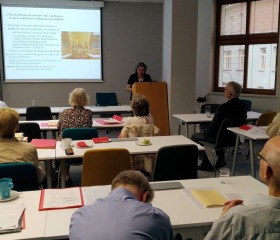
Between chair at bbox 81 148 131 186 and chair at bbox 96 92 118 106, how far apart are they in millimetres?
5029

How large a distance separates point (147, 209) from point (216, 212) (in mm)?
764

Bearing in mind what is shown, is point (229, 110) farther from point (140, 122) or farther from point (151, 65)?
point (151, 65)

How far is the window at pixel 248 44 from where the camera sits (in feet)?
24.0

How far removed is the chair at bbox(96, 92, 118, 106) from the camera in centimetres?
A: 805

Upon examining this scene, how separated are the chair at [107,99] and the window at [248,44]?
2428 mm

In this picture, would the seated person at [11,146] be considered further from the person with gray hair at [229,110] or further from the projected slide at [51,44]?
the projected slide at [51,44]

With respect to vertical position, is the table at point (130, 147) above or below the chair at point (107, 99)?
below

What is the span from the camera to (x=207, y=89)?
837cm

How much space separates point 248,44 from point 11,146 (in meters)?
6.22

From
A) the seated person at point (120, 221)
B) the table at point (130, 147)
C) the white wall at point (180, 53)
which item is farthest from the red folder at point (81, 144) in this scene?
the white wall at point (180, 53)

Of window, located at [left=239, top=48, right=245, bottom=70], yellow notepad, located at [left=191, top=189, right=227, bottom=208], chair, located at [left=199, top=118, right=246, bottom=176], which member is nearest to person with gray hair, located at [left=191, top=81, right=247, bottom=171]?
chair, located at [left=199, top=118, right=246, bottom=176]

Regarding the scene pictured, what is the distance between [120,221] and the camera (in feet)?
4.40

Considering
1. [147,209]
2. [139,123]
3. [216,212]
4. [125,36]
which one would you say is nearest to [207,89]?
[125,36]

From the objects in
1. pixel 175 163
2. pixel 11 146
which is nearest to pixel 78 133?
pixel 11 146
